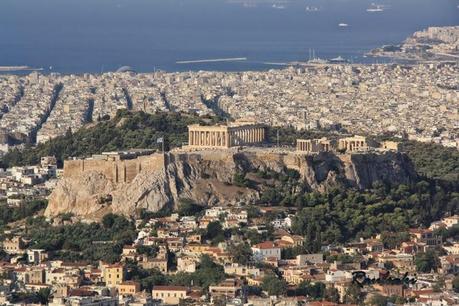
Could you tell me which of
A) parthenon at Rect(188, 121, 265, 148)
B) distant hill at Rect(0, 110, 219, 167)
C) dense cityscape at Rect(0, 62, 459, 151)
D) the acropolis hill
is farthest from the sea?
the acropolis hill

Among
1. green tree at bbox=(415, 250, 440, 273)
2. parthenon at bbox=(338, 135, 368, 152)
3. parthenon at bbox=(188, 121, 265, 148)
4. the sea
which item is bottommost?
green tree at bbox=(415, 250, 440, 273)

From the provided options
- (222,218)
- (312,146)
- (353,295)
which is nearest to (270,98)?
(312,146)

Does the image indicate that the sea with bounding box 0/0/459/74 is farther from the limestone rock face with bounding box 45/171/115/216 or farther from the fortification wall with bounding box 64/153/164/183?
the limestone rock face with bounding box 45/171/115/216

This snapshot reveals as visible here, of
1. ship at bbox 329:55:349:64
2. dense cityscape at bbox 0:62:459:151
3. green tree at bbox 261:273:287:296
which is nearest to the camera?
green tree at bbox 261:273:287:296

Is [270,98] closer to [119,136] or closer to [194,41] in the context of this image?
[119,136]

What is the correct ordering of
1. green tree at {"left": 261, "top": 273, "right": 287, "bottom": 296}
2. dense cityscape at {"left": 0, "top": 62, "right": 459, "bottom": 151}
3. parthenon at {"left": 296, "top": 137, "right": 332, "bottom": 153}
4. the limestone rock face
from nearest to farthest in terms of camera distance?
green tree at {"left": 261, "top": 273, "right": 287, "bottom": 296} → the limestone rock face → parthenon at {"left": 296, "top": 137, "right": 332, "bottom": 153} → dense cityscape at {"left": 0, "top": 62, "right": 459, "bottom": 151}

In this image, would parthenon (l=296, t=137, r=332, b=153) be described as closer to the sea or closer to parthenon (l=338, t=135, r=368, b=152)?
parthenon (l=338, t=135, r=368, b=152)

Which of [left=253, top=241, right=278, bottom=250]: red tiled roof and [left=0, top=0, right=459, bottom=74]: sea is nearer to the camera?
[left=253, top=241, right=278, bottom=250]: red tiled roof

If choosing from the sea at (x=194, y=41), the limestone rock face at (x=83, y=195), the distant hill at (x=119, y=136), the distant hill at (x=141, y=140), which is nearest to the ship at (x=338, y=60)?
the sea at (x=194, y=41)

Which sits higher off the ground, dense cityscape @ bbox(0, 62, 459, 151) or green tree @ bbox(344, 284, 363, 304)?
dense cityscape @ bbox(0, 62, 459, 151)
